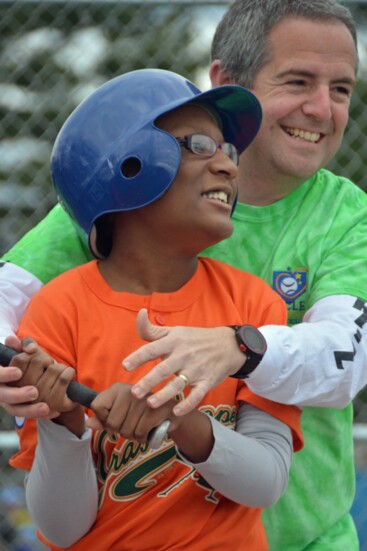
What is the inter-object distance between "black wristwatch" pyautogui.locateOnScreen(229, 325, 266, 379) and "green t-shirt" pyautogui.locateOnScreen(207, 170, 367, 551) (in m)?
0.53

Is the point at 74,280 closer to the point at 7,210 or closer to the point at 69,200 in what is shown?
the point at 69,200

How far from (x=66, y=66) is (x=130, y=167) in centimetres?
382

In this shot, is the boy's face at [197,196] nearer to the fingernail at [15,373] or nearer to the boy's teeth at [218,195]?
the boy's teeth at [218,195]

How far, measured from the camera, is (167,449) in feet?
7.38

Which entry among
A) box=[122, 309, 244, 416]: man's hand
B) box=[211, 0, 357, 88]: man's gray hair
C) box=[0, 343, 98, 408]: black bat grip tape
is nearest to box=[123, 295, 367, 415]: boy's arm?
box=[122, 309, 244, 416]: man's hand

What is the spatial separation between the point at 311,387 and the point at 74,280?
1.94ft

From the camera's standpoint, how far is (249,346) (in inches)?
83.9

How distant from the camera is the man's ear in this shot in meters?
3.05

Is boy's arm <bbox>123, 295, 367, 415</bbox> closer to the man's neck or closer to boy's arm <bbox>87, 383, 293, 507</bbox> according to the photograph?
boy's arm <bbox>87, 383, 293, 507</bbox>

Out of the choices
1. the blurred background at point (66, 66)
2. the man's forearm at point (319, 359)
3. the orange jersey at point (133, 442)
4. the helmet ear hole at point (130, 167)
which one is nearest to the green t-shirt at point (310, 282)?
the man's forearm at point (319, 359)

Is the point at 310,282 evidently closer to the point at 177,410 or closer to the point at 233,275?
the point at 233,275

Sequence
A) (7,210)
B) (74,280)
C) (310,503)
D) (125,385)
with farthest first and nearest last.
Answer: (7,210), (310,503), (74,280), (125,385)

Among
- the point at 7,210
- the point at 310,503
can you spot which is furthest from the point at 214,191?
the point at 7,210

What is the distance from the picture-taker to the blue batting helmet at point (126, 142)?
227 cm
